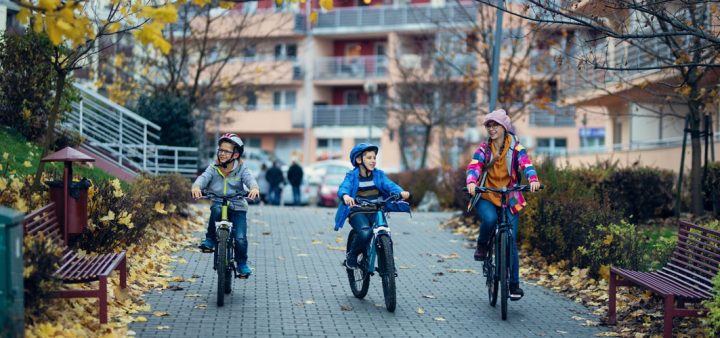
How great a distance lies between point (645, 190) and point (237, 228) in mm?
12073

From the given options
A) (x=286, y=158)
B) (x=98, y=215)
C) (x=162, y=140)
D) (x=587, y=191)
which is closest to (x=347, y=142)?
(x=286, y=158)

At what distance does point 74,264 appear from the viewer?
8867 mm

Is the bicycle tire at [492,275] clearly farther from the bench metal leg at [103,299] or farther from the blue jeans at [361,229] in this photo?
the bench metal leg at [103,299]

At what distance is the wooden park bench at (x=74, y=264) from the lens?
322 inches

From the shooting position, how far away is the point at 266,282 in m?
12.1

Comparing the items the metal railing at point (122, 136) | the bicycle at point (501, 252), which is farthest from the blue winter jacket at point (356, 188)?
the metal railing at point (122, 136)

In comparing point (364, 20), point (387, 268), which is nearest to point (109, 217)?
point (387, 268)

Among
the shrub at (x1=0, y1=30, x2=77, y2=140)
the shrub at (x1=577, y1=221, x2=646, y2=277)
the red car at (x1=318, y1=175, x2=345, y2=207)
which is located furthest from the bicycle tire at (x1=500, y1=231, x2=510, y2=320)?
the red car at (x1=318, y1=175, x2=345, y2=207)

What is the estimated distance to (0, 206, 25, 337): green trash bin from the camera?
6.64 meters

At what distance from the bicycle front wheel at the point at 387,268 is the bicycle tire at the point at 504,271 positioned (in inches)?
38.5

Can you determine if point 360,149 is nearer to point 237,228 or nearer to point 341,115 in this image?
Result: point 237,228

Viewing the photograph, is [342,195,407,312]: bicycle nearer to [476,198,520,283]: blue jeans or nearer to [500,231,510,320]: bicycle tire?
[476,198,520,283]: blue jeans

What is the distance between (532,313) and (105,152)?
14045 millimetres

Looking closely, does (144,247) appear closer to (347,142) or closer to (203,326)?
(203,326)
